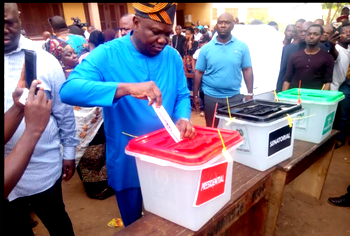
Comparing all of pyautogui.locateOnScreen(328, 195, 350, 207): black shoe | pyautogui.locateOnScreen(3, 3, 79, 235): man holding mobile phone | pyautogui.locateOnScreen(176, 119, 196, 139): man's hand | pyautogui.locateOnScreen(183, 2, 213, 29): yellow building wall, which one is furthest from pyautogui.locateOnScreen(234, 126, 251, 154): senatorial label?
pyautogui.locateOnScreen(183, 2, 213, 29): yellow building wall

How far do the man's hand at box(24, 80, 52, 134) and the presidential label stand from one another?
1.31 meters

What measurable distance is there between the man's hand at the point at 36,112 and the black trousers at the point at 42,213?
69cm

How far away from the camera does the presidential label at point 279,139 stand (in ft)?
5.30

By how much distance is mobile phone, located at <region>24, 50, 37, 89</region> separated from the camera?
1.13 metres

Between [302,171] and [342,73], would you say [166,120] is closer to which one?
[302,171]

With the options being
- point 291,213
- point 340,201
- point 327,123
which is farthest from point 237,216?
point 340,201

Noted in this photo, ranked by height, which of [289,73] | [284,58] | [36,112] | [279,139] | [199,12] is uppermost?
[199,12]

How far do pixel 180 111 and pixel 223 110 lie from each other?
1.09 ft

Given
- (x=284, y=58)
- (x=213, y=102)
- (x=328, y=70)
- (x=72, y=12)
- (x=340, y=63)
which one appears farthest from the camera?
(x=72, y=12)

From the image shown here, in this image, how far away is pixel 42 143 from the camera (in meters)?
1.37

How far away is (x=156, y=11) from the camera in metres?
1.21

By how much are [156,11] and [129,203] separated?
118 centimetres

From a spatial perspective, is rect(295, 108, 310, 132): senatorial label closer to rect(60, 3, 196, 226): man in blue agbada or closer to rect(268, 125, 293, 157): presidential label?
rect(268, 125, 293, 157): presidential label

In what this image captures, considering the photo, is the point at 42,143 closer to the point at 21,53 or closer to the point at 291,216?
the point at 21,53
